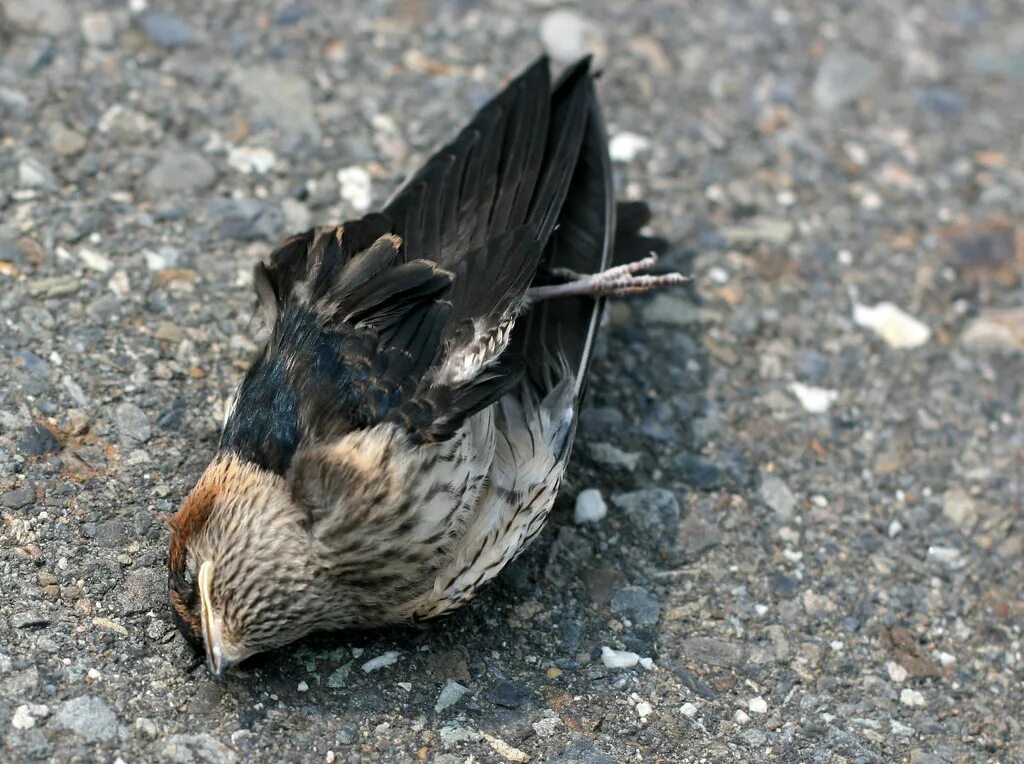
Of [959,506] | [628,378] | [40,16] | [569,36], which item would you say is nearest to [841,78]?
[569,36]

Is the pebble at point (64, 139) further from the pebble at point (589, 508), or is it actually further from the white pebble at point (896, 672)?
the white pebble at point (896, 672)

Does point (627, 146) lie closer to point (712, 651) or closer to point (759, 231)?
point (759, 231)

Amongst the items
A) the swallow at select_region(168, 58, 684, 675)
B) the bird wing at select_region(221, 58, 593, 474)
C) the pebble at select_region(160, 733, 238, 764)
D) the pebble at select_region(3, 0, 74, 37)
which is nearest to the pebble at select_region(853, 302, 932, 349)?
the swallow at select_region(168, 58, 684, 675)

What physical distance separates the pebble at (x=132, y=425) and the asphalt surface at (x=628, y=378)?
44mm

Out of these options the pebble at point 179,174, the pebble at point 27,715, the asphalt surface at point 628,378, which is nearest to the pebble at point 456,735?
the asphalt surface at point 628,378

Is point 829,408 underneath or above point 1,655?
underneath

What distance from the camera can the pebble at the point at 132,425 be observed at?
15.4 ft

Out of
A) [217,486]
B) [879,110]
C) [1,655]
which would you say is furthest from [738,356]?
[1,655]

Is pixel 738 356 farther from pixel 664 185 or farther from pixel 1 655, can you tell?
pixel 1 655

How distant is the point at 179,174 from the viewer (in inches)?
228

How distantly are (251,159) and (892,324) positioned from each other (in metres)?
3.12

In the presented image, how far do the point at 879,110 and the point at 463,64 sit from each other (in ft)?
7.56

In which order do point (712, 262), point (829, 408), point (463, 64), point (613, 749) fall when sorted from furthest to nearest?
point (463, 64)
point (712, 262)
point (829, 408)
point (613, 749)

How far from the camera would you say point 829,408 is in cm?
565
